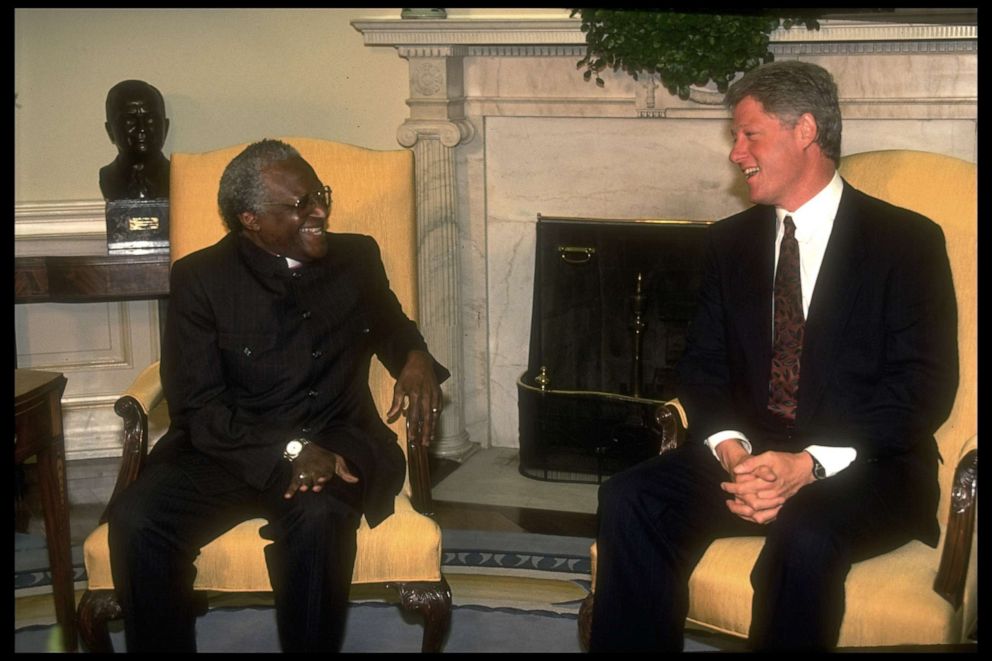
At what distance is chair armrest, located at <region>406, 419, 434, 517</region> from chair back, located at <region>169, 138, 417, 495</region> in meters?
0.30

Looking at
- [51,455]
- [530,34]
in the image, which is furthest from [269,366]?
[530,34]

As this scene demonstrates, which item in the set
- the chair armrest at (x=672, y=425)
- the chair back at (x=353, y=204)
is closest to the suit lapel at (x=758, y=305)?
the chair armrest at (x=672, y=425)

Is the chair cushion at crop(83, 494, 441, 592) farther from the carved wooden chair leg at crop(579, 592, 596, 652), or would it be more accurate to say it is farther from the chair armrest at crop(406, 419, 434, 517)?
the carved wooden chair leg at crop(579, 592, 596, 652)

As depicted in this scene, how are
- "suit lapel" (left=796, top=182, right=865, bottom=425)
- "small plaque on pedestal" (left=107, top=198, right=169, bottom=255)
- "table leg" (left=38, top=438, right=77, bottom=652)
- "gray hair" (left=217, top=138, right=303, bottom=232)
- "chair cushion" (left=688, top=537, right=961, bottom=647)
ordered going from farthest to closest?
"small plaque on pedestal" (left=107, top=198, right=169, bottom=255) → "table leg" (left=38, top=438, right=77, bottom=652) → "gray hair" (left=217, top=138, right=303, bottom=232) → "suit lapel" (left=796, top=182, right=865, bottom=425) → "chair cushion" (left=688, top=537, right=961, bottom=647)

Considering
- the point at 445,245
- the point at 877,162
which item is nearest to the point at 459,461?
the point at 445,245

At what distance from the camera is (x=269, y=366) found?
2760 millimetres

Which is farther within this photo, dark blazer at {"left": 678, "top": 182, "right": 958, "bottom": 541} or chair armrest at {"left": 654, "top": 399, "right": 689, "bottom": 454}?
chair armrest at {"left": 654, "top": 399, "right": 689, "bottom": 454}

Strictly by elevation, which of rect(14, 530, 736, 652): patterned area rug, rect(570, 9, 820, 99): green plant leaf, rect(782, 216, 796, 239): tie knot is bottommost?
rect(14, 530, 736, 652): patterned area rug

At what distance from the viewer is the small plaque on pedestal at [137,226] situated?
4.04m

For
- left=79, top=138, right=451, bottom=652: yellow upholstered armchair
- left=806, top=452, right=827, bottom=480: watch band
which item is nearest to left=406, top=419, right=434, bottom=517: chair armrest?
left=79, top=138, right=451, bottom=652: yellow upholstered armchair

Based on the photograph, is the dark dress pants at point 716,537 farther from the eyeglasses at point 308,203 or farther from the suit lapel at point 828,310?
the eyeglasses at point 308,203

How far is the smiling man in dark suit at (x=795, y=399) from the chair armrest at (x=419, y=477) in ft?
1.61

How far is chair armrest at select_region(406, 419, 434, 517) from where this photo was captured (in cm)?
280

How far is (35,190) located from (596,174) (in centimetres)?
201
